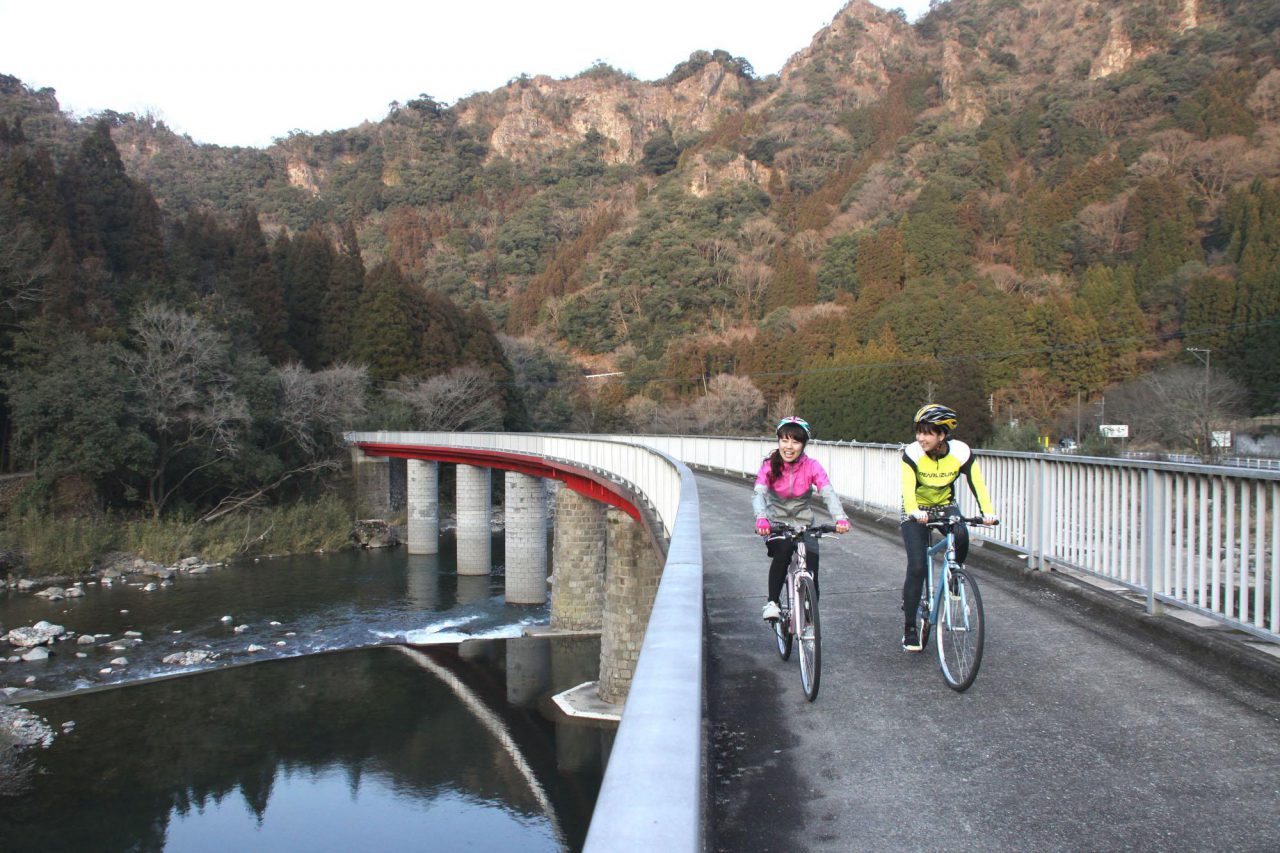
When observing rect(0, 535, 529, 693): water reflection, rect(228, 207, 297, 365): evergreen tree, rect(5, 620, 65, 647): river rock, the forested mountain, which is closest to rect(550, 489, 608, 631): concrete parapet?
rect(0, 535, 529, 693): water reflection

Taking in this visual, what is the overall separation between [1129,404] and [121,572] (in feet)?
156

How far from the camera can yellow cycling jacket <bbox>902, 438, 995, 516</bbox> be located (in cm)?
562

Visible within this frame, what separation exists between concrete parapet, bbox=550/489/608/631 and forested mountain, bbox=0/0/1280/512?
74.6 ft

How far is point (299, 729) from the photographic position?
1805 centimetres

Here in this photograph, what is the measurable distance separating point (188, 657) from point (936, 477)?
2074 cm

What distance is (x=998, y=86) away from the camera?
118 meters

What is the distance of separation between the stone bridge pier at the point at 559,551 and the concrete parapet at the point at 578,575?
3 centimetres

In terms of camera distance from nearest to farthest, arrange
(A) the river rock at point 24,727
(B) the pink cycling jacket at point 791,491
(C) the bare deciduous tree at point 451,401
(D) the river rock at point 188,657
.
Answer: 1. (B) the pink cycling jacket at point 791,491
2. (A) the river rock at point 24,727
3. (D) the river rock at point 188,657
4. (C) the bare deciduous tree at point 451,401

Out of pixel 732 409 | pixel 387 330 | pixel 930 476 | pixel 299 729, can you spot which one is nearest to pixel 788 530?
pixel 930 476

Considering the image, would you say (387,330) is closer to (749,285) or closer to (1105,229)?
(749,285)

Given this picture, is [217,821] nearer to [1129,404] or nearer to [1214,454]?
[1214,454]

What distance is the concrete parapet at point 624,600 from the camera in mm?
17828

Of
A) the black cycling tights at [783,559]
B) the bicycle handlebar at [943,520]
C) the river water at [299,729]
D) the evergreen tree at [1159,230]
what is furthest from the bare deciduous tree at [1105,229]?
the black cycling tights at [783,559]

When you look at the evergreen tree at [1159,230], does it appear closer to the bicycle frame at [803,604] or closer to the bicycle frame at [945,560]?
the bicycle frame at [945,560]
